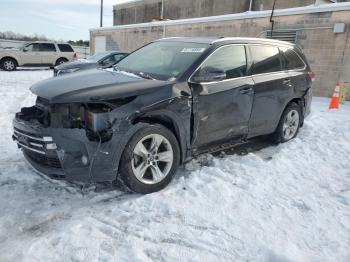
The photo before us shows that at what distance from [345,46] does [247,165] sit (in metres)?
7.84

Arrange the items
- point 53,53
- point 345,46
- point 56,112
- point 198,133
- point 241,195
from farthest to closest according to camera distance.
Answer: point 53,53 < point 345,46 < point 198,133 < point 241,195 < point 56,112

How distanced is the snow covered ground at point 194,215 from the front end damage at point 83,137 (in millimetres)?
393

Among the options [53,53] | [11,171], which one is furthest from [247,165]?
[53,53]

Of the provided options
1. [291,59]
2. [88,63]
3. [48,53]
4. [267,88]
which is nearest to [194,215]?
[267,88]

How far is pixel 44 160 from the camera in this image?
3.13 meters

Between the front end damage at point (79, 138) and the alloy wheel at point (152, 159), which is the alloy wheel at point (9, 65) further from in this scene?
the alloy wheel at point (152, 159)

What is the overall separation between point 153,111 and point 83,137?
76 centimetres

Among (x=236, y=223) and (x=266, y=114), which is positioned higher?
(x=266, y=114)

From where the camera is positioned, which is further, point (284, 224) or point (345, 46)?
point (345, 46)

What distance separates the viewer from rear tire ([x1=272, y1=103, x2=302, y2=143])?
17.2ft

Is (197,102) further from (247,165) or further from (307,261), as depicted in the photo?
(307,261)

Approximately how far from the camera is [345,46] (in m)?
10.0

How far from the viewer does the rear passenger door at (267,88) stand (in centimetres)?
452

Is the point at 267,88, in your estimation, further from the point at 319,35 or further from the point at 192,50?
the point at 319,35
